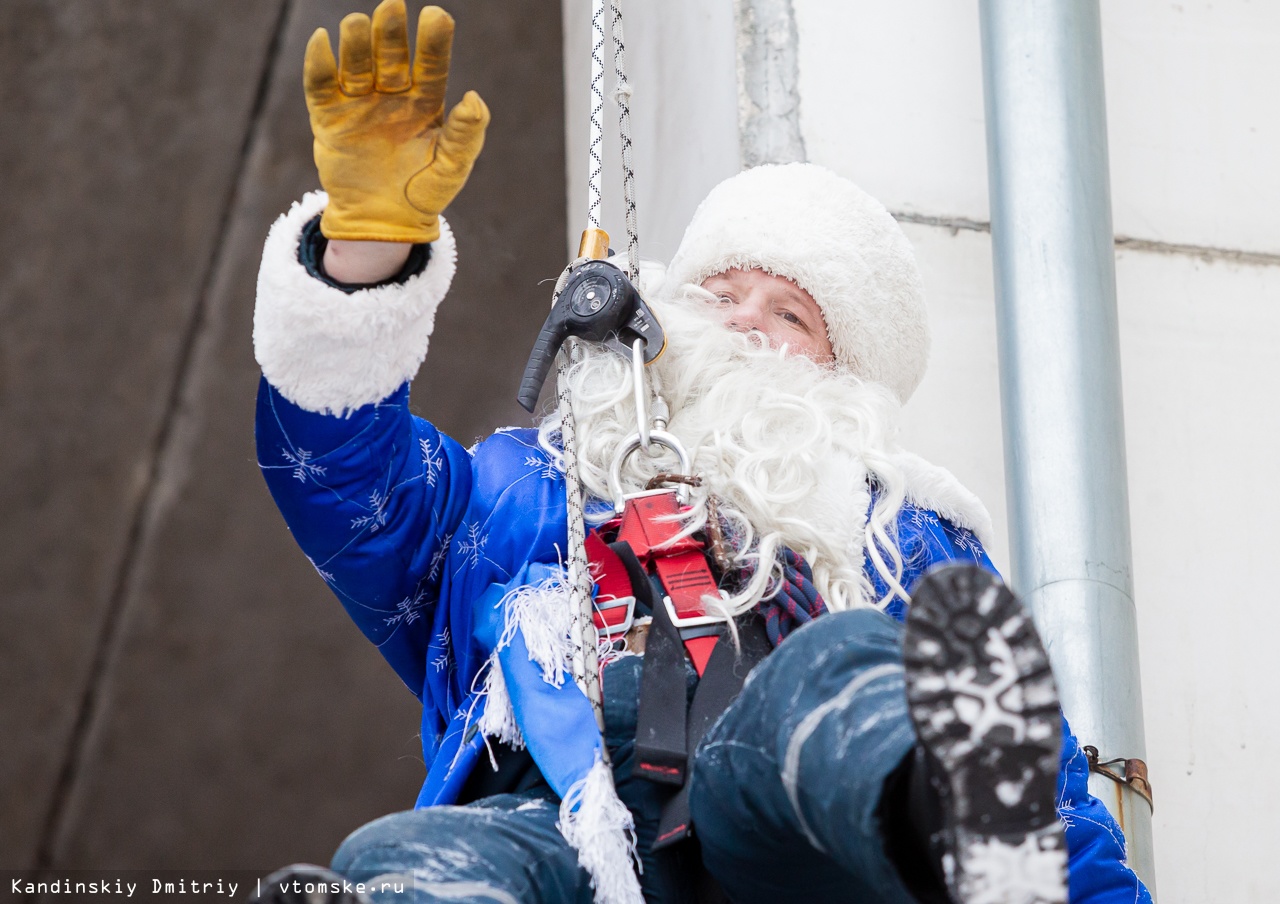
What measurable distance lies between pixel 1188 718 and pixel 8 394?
220cm

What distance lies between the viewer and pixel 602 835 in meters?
1.10

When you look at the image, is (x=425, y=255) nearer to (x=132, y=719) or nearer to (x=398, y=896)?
(x=398, y=896)

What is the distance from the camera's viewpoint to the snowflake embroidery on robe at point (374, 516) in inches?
53.0

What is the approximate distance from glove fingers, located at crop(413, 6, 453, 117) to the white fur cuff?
0.38 feet

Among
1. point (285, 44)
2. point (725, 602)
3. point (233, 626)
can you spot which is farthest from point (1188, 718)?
point (285, 44)

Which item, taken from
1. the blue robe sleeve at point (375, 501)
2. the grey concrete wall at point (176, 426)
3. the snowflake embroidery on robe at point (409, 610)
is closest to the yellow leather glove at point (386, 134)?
the blue robe sleeve at point (375, 501)

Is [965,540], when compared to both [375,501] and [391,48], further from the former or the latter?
[391,48]

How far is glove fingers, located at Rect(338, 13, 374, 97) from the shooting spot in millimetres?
1128

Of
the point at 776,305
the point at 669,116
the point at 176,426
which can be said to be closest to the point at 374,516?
the point at 776,305

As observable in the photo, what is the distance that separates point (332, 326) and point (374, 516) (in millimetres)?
210

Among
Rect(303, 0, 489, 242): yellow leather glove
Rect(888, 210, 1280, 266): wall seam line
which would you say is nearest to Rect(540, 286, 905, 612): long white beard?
Rect(303, 0, 489, 242): yellow leather glove

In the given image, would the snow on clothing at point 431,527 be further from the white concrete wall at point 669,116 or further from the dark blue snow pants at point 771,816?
the white concrete wall at point 669,116

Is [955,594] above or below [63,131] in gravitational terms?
below

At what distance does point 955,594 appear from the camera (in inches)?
33.5
